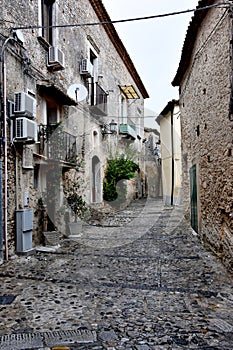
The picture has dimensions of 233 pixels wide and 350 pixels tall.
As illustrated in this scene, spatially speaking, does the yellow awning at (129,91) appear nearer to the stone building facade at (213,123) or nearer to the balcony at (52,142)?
the stone building facade at (213,123)

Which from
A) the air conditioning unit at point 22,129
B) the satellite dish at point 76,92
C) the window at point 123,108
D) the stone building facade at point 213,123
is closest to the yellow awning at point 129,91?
the window at point 123,108

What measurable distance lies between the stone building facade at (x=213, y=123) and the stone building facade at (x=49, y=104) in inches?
97.9

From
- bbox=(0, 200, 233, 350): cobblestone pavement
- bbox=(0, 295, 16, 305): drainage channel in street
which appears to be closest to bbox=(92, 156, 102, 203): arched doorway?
bbox=(0, 200, 233, 350): cobblestone pavement

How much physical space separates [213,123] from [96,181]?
7.92 m

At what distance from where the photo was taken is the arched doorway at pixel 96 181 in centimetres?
1343

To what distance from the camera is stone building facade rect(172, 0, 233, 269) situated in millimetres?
5270

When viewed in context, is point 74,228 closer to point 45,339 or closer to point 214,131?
point 214,131

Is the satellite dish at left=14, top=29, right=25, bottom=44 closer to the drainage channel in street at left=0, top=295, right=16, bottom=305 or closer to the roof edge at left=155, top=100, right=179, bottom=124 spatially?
the drainage channel in street at left=0, top=295, right=16, bottom=305

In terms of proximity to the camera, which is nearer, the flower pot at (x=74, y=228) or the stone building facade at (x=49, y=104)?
the stone building facade at (x=49, y=104)

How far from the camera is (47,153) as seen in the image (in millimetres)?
7867

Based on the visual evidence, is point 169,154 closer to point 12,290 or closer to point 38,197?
point 38,197

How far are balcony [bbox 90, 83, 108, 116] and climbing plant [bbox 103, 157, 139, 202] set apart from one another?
2.85m

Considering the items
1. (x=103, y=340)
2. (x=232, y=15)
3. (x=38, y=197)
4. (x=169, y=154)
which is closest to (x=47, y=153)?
(x=38, y=197)

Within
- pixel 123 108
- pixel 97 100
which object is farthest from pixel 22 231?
pixel 123 108
